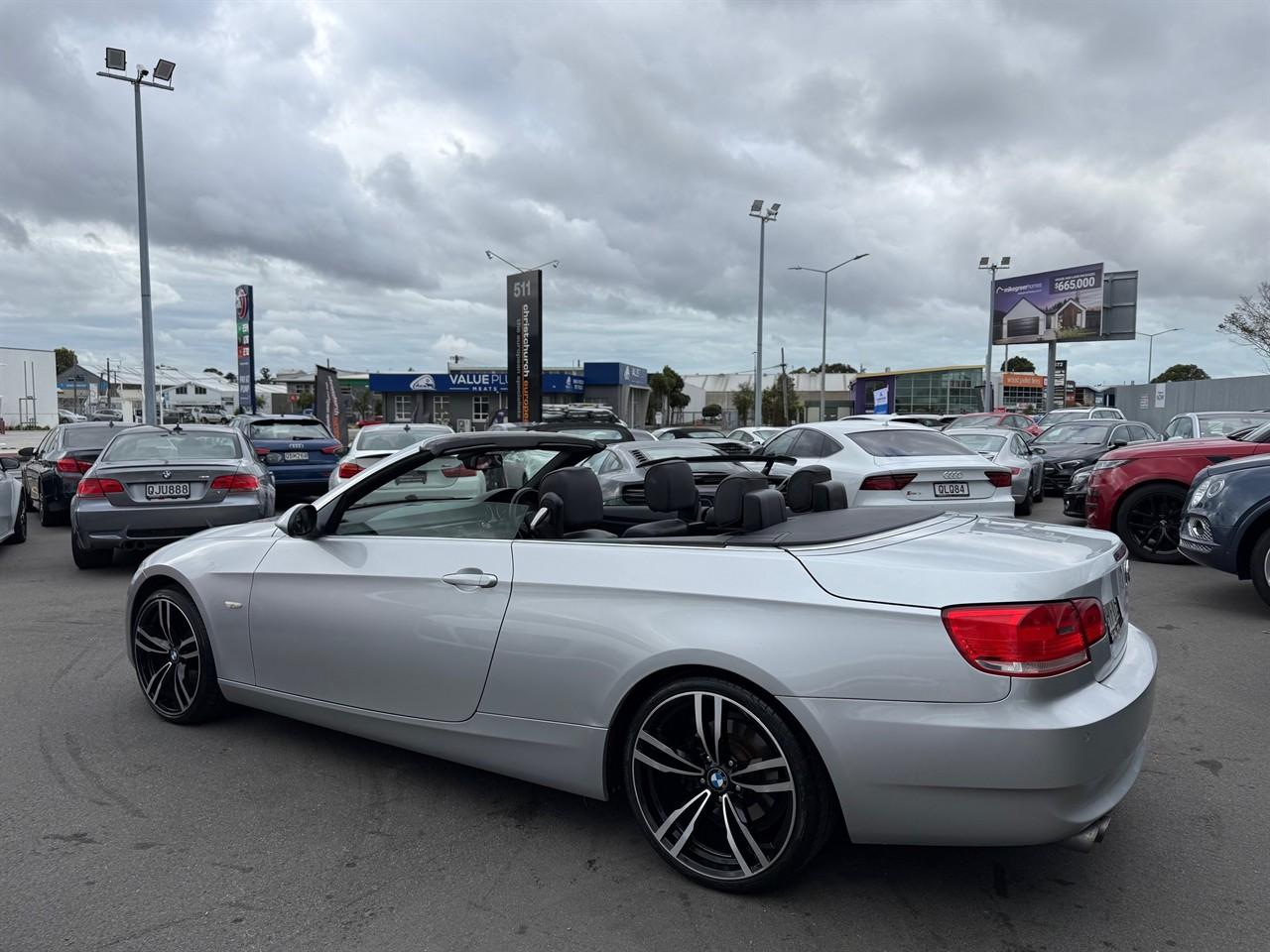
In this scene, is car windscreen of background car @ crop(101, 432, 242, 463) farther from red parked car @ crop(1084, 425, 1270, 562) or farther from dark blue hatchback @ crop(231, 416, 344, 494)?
red parked car @ crop(1084, 425, 1270, 562)

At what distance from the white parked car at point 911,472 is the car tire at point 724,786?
5.78 metres

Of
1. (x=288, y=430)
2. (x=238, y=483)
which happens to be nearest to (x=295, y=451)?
(x=288, y=430)

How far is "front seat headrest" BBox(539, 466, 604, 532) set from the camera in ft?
11.1

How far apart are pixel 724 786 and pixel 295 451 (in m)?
12.6

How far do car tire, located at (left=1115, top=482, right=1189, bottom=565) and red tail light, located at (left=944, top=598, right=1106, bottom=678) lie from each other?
727cm

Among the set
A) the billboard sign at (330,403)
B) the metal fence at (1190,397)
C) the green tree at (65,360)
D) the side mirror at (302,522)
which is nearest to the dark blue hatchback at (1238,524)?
the side mirror at (302,522)

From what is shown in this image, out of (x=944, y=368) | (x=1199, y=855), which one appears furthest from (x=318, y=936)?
(x=944, y=368)

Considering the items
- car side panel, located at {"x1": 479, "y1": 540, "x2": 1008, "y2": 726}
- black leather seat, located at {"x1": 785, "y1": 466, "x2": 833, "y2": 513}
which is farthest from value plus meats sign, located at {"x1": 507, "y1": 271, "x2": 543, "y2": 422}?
car side panel, located at {"x1": 479, "y1": 540, "x2": 1008, "y2": 726}

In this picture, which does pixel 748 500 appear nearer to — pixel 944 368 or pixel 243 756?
pixel 243 756

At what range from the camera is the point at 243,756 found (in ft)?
13.0

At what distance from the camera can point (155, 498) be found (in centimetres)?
808

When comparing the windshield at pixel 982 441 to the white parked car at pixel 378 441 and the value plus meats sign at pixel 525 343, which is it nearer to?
the white parked car at pixel 378 441

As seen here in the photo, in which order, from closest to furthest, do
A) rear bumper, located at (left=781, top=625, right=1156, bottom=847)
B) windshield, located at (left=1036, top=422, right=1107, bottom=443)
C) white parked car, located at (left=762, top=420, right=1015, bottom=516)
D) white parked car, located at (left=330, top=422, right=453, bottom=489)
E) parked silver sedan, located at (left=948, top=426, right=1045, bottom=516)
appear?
rear bumper, located at (left=781, top=625, right=1156, bottom=847), white parked car, located at (left=762, top=420, right=1015, bottom=516), white parked car, located at (left=330, top=422, right=453, bottom=489), parked silver sedan, located at (left=948, top=426, right=1045, bottom=516), windshield, located at (left=1036, top=422, right=1107, bottom=443)

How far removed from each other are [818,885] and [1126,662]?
1223 millimetres
